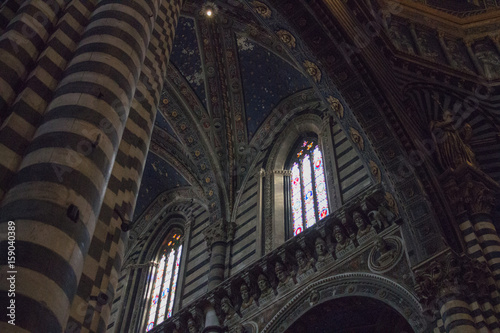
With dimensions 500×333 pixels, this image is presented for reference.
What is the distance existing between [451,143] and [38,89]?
25.9 ft

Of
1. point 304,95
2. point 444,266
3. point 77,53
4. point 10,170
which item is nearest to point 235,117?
point 304,95

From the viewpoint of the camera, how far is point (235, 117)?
649 inches

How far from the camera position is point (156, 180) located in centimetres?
1855

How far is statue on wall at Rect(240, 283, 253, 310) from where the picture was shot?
39.2 feet

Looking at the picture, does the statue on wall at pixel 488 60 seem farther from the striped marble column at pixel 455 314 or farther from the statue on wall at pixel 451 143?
the striped marble column at pixel 455 314

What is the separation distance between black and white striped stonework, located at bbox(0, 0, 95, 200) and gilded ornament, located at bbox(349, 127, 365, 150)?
6304 mm

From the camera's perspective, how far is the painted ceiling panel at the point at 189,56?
52.6 ft

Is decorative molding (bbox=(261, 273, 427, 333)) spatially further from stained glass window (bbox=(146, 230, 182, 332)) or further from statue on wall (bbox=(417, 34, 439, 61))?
statue on wall (bbox=(417, 34, 439, 61))

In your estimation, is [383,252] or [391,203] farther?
[391,203]

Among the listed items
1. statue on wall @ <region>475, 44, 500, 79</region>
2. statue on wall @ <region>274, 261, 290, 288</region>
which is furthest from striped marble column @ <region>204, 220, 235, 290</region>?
statue on wall @ <region>475, 44, 500, 79</region>

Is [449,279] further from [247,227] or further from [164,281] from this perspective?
[164,281]

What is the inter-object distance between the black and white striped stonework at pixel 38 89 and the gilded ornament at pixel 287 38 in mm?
6004

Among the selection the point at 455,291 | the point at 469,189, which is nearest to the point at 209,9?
the point at 469,189

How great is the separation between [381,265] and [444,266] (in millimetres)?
1359
